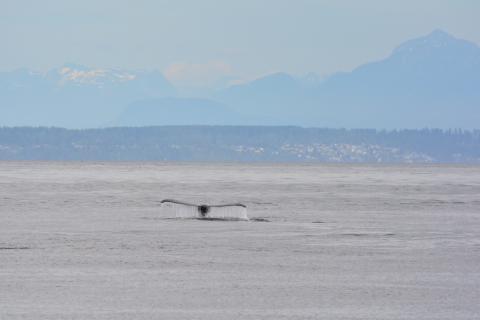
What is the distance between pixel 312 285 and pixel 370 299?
285 centimetres

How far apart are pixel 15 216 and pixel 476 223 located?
20.6 meters

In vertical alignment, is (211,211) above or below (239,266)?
above

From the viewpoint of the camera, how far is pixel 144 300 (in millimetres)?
28922

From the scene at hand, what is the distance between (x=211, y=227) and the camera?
173 feet

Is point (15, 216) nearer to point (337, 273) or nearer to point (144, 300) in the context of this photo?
point (337, 273)

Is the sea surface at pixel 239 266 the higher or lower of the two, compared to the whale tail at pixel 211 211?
lower

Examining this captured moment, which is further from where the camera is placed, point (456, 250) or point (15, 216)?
point (15, 216)

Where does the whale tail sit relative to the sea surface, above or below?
above

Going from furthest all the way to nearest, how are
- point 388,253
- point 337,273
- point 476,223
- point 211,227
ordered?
point 476,223, point 211,227, point 388,253, point 337,273

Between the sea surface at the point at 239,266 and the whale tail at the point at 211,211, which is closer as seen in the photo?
the sea surface at the point at 239,266

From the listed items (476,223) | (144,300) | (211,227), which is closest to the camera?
(144,300)

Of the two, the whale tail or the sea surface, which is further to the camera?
the whale tail

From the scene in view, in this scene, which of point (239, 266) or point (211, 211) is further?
point (211, 211)

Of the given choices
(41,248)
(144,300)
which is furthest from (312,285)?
(41,248)
